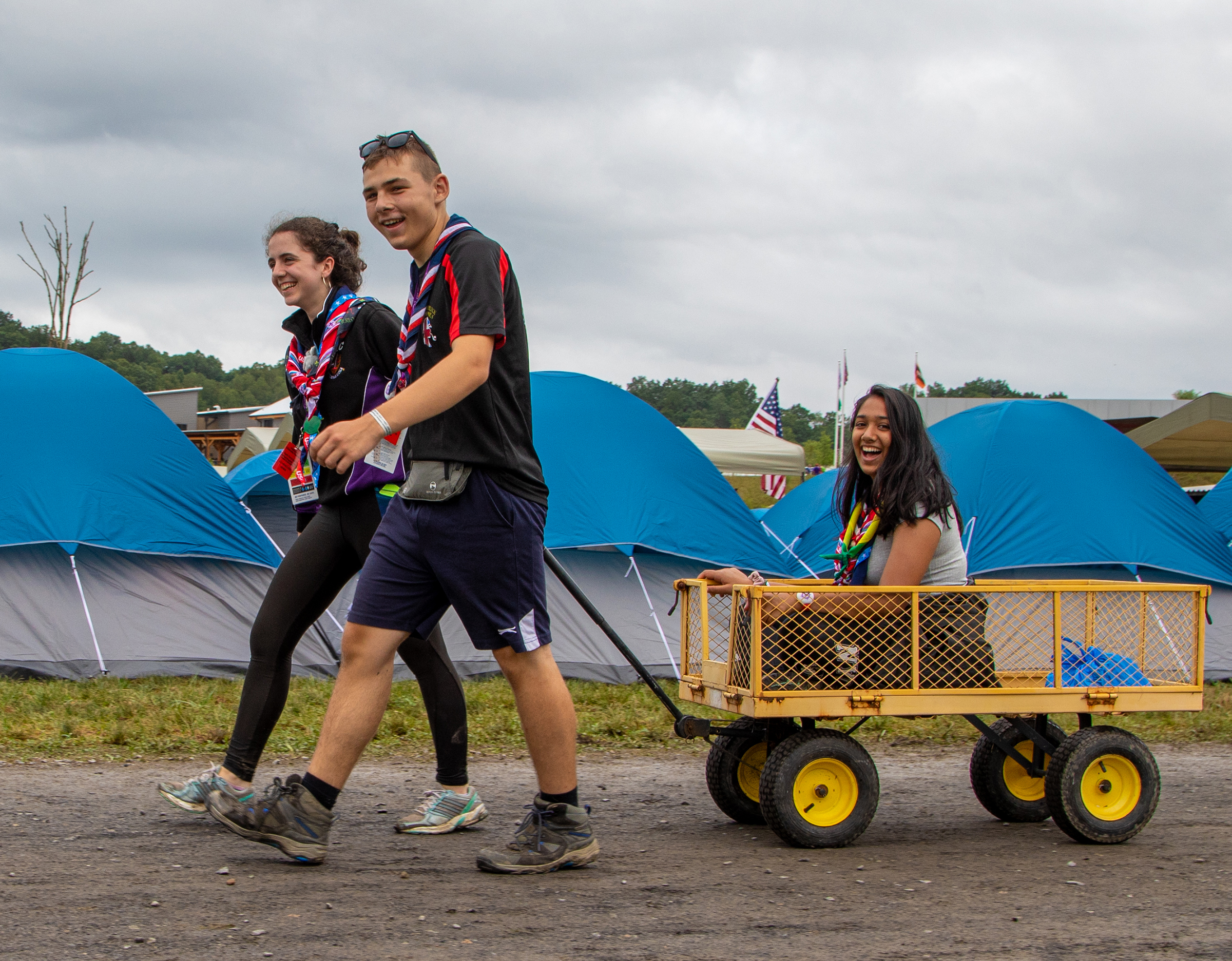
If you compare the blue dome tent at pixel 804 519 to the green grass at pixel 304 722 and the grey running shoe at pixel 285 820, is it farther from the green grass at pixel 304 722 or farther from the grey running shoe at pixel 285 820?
the grey running shoe at pixel 285 820

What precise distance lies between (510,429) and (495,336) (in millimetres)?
276

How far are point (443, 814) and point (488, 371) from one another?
151 cm

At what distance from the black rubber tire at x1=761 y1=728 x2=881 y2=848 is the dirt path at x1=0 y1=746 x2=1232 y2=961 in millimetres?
60

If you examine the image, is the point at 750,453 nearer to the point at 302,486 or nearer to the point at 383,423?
the point at 302,486

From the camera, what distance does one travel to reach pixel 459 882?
3.20 meters

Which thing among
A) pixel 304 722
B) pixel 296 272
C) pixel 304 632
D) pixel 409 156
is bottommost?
pixel 304 722

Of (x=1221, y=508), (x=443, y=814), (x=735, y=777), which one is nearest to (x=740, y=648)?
(x=735, y=777)

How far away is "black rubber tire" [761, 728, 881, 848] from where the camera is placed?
3611 mm

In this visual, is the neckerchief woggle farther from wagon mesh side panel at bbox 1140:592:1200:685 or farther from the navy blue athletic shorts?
wagon mesh side panel at bbox 1140:592:1200:685

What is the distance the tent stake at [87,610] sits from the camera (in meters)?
7.00

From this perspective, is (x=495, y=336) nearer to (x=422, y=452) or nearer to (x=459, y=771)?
(x=422, y=452)

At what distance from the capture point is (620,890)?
3172 millimetres

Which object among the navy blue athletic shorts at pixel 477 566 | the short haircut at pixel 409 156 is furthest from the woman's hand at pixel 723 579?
the short haircut at pixel 409 156

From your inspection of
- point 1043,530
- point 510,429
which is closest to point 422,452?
point 510,429
